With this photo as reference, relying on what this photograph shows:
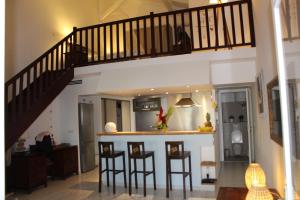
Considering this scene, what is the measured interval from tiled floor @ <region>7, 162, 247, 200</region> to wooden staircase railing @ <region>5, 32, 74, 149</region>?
4.30 feet

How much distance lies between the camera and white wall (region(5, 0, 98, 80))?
19.4 feet

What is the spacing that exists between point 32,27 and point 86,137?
3314 mm

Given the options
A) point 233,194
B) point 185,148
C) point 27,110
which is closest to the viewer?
point 233,194

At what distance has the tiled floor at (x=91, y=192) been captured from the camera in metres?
4.77

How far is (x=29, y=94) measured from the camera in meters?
5.16

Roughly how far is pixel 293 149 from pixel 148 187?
15.3ft

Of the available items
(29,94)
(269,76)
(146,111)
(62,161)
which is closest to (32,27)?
(29,94)

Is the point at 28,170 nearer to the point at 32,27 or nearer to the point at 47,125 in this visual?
the point at 47,125

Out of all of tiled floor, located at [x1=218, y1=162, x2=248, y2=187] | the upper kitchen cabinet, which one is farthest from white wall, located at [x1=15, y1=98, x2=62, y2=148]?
tiled floor, located at [x1=218, y1=162, x2=248, y2=187]

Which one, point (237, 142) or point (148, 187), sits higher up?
point (237, 142)

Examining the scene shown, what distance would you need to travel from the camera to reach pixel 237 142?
8117 millimetres

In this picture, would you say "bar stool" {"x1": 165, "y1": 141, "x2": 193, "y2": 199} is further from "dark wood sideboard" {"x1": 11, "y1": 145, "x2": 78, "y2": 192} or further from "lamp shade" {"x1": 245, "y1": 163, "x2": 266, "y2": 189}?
"dark wood sideboard" {"x1": 11, "y1": 145, "x2": 78, "y2": 192}

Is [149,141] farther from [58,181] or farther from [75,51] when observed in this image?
[75,51]

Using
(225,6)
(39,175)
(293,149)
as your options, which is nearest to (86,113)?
(39,175)
